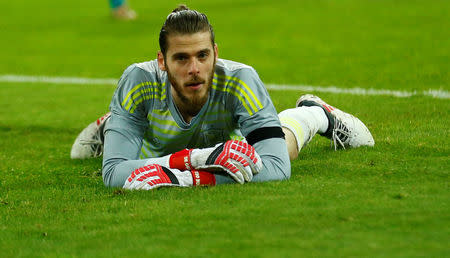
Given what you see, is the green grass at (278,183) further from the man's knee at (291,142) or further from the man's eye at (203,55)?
the man's eye at (203,55)

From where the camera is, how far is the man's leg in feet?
18.8

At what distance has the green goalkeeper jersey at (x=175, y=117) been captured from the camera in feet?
16.6

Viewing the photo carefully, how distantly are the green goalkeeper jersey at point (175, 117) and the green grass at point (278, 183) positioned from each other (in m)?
0.29

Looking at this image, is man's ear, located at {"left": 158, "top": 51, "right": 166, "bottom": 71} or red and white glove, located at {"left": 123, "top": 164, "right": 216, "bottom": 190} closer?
red and white glove, located at {"left": 123, "top": 164, "right": 216, "bottom": 190}

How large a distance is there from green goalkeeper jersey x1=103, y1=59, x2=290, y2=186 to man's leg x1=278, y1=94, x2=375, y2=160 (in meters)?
0.52

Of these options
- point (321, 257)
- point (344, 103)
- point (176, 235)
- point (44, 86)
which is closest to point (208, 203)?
point (176, 235)

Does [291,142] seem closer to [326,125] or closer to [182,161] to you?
[326,125]

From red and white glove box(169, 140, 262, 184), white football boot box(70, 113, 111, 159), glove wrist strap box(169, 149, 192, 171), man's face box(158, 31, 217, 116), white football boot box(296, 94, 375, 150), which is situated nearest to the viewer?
red and white glove box(169, 140, 262, 184)

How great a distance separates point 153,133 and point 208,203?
1.17 meters

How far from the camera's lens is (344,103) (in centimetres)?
821

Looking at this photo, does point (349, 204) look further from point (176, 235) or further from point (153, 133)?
point (153, 133)

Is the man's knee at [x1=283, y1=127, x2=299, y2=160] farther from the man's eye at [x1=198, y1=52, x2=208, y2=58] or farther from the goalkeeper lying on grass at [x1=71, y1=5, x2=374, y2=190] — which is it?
the man's eye at [x1=198, y1=52, x2=208, y2=58]

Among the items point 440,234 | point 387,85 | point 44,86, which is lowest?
point 44,86

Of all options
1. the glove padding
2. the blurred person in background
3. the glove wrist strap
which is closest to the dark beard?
the glove wrist strap
